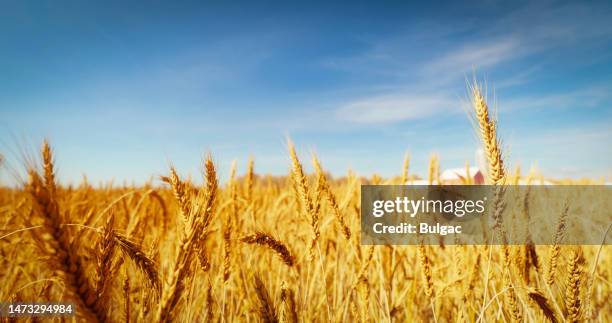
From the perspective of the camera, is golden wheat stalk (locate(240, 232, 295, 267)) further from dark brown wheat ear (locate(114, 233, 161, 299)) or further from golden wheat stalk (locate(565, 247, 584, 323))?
golden wheat stalk (locate(565, 247, 584, 323))

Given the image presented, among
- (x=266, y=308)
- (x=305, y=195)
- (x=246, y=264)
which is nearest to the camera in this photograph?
(x=266, y=308)

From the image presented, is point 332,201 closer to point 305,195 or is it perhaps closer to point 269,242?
point 305,195

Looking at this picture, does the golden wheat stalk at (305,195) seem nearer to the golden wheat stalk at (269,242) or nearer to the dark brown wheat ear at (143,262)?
the golden wheat stalk at (269,242)

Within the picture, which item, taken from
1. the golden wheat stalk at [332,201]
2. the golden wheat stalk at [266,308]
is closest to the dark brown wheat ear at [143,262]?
the golden wheat stalk at [266,308]

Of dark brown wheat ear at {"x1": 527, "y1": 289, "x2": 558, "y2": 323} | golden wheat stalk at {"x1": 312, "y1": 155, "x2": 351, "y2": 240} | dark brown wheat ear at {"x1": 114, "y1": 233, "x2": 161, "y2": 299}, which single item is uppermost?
golden wheat stalk at {"x1": 312, "y1": 155, "x2": 351, "y2": 240}

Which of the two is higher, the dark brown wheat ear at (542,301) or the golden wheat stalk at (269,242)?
the golden wheat stalk at (269,242)

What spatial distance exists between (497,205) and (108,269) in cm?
148

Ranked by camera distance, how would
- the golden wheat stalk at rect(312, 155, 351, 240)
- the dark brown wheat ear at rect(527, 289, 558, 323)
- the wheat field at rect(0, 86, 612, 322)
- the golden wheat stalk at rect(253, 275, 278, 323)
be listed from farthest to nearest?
the golden wheat stalk at rect(312, 155, 351, 240) → the golden wheat stalk at rect(253, 275, 278, 323) → the dark brown wheat ear at rect(527, 289, 558, 323) → the wheat field at rect(0, 86, 612, 322)

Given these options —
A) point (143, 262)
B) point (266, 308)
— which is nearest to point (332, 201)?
point (266, 308)

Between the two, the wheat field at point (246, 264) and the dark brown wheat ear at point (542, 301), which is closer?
the wheat field at point (246, 264)

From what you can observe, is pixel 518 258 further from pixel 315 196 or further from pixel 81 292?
pixel 81 292

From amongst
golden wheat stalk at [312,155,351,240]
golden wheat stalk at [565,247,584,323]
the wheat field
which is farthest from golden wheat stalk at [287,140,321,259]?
golden wheat stalk at [565,247,584,323]

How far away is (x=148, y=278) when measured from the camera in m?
1.27

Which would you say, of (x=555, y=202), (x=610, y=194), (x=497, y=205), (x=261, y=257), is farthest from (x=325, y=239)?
(x=610, y=194)
